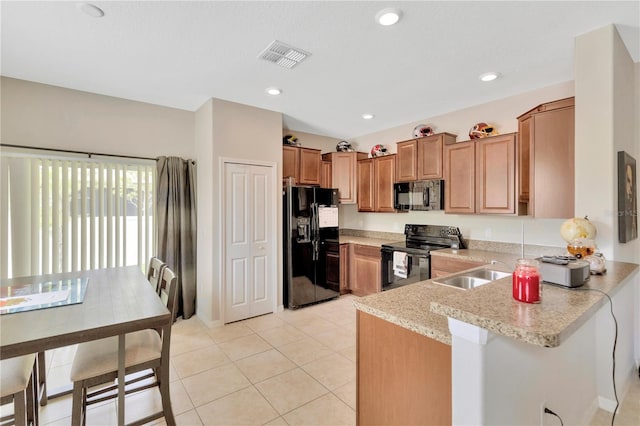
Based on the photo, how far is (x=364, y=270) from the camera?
15.1 feet

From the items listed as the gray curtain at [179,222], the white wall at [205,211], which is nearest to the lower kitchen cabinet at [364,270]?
the white wall at [205,211]

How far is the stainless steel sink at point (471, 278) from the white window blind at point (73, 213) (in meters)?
3.45

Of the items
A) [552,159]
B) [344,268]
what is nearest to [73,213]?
[344,268]

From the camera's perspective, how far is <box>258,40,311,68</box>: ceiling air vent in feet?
7.75

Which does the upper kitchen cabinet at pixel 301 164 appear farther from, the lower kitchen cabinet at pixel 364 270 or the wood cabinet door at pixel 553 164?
the wood cabinet door at pixel 553 164

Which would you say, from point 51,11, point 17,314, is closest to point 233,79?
point 51,11

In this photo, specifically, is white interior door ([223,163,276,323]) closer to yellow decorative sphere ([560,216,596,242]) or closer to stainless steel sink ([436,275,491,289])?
stainless steel sink ([436,275,491,289])

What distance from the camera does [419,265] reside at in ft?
12.4

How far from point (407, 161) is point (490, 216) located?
1295 mm

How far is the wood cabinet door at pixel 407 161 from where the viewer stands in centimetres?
412

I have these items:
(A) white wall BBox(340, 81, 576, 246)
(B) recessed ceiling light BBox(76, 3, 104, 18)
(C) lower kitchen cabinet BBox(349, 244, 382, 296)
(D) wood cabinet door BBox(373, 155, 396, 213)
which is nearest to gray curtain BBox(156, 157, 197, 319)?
(B) recessed ceiling light BBox(76, 3, 104, 18)

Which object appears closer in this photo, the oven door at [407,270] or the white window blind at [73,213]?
the white window blind at [73,213]

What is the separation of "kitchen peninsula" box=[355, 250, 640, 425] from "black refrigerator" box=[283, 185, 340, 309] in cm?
235

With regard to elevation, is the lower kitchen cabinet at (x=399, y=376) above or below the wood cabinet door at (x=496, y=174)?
below
